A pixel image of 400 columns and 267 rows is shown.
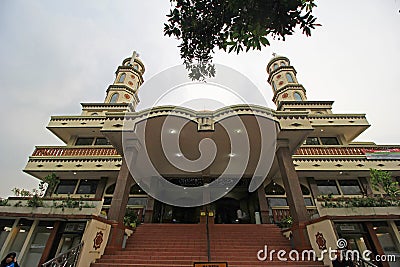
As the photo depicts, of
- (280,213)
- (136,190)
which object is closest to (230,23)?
(280,213)

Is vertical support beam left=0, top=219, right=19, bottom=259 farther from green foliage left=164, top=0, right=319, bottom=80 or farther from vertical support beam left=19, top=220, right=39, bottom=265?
green foliage left=164, top=0, right=319, bottom=80

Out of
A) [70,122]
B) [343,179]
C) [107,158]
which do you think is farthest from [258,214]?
[70,122]

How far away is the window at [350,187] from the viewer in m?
14.6

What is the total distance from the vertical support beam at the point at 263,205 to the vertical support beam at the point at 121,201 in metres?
8.00

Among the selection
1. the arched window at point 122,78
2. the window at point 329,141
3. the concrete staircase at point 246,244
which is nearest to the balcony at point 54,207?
the concrete staircase at point 246,244

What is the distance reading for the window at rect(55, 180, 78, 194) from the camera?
15.1 meters

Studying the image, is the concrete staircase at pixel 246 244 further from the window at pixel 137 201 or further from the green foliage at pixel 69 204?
the window at pixel 137 201

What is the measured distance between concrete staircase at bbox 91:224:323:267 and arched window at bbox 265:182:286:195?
4011 mm

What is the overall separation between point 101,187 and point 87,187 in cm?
125

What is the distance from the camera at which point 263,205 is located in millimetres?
13156

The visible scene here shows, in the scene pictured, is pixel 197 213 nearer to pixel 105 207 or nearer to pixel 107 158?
pixel 105 207

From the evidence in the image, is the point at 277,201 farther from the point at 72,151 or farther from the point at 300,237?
the point at 72,151

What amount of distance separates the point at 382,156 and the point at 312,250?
11.3m

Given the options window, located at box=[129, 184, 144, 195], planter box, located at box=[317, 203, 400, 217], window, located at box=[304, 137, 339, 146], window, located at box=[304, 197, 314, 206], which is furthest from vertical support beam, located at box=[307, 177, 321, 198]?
window, located at box=[129, 184, 144, 195]
